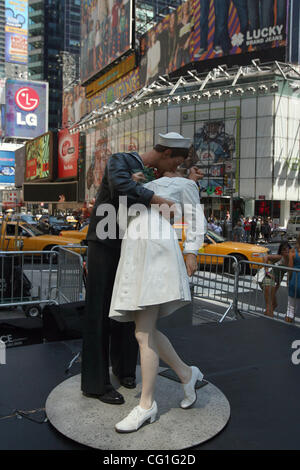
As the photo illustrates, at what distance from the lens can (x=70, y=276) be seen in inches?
242

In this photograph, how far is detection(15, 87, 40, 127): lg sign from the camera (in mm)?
85125

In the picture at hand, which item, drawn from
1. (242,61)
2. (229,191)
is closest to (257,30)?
(242,61)

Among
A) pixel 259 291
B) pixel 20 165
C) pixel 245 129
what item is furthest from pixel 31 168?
pixel 259 291

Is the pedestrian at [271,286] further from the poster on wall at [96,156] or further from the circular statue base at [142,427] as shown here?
the poster on wall at [96,156]

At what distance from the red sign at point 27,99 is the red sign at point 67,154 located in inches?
1424

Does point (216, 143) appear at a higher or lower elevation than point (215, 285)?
higher

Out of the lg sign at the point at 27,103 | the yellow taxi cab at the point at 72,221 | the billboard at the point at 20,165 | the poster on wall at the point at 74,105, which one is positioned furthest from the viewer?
the lg sign at the point at 27,103

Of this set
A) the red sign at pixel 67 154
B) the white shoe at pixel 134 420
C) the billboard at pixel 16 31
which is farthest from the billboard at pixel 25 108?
the white shoe at pixel 134 420

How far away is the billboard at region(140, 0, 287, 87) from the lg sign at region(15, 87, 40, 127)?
4406 cm

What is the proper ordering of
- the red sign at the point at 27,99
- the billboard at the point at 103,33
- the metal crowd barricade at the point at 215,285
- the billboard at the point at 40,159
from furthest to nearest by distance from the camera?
the red sign at the point at 27,99
the billboard at the point at 40,159
the billboard at the point at 103,33
the metal crowd barricade at the point at 215,285

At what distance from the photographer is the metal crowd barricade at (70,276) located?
19.6ft

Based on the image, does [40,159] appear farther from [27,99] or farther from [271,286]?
[271,286]

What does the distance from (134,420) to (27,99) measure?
92.6 m

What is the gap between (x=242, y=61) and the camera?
4356cm
